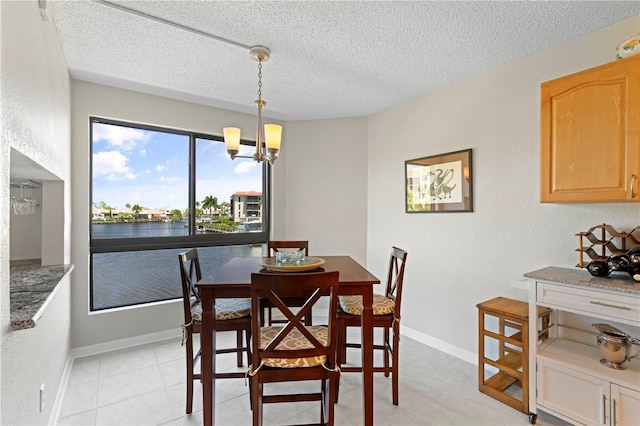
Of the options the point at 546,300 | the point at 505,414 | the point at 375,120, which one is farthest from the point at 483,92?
the point at 505,414

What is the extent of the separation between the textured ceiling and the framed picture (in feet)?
2.38

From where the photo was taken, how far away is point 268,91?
308 cm

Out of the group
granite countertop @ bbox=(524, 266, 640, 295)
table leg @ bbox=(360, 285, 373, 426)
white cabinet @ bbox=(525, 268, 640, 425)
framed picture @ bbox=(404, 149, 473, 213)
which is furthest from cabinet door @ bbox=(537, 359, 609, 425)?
framed picture @ bbox=(404, 149, 473, 213)

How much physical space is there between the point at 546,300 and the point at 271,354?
5.59ft

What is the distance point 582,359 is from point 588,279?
494mm

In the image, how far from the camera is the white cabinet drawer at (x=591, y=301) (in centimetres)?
156

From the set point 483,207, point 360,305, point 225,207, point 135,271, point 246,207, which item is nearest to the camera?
point 360,305

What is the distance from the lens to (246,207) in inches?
153

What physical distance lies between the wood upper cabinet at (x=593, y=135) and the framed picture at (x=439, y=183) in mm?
748

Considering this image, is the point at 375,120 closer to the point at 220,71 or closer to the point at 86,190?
the point at 220,71

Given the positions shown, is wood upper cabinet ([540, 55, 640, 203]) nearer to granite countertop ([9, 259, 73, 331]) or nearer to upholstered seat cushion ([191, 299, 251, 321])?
upholstered seat cushion ([191, 299, 251, 321])

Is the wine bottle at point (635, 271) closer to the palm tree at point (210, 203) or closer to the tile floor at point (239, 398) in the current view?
the tile floor at point (239, 398)

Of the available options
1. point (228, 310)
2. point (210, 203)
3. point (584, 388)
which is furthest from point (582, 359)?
point (210, 203)

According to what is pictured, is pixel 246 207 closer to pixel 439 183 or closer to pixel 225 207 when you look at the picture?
pixel 225 207
